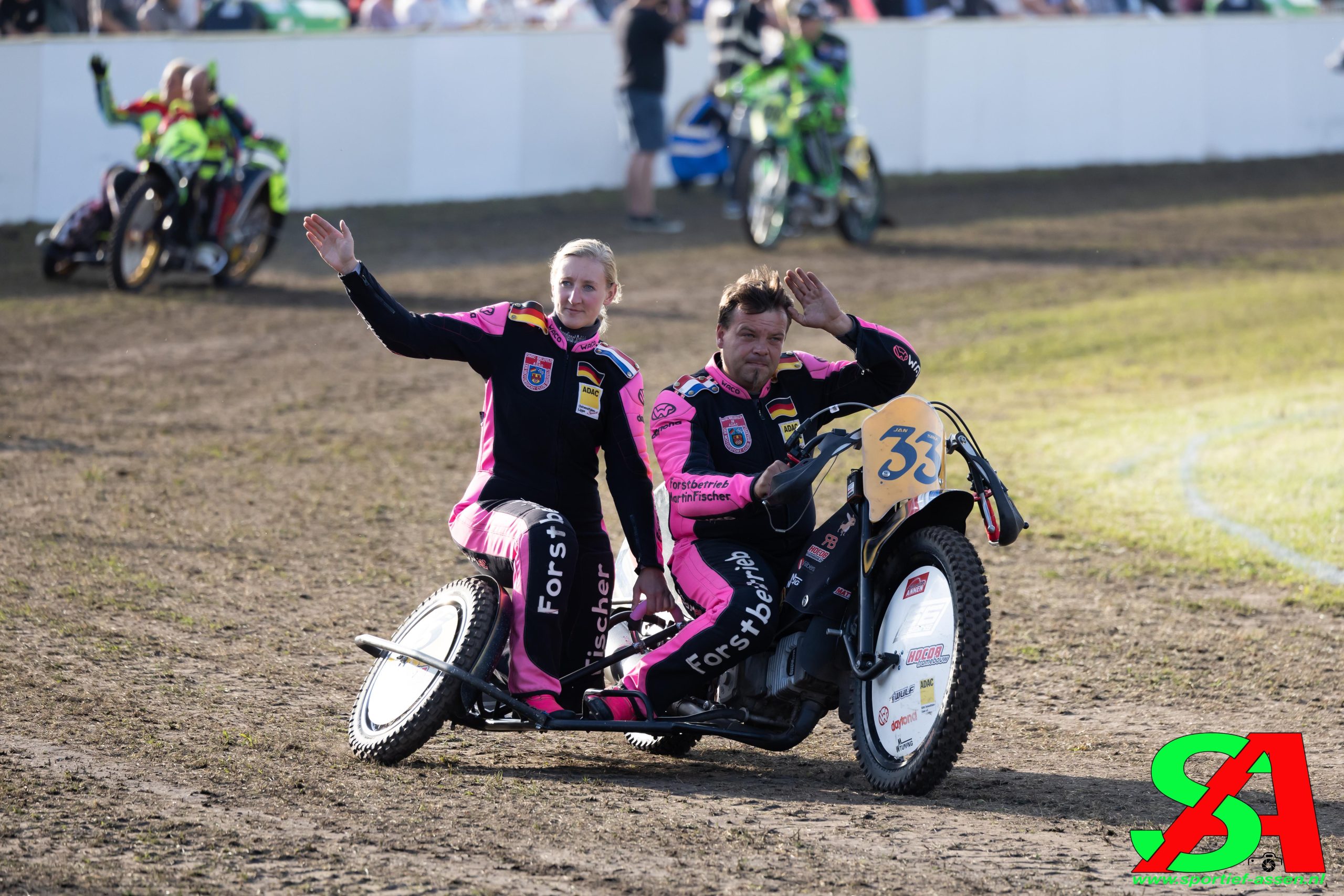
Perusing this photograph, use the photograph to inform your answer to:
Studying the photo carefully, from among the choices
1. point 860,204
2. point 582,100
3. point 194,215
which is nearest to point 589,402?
point 194,215

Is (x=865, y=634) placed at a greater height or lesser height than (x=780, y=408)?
lesser

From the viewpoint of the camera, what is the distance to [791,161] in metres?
16.2

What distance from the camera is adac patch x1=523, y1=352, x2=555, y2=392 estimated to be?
540cm

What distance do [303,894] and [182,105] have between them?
1088cm

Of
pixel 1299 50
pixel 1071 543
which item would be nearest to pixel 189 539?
pixel 1071 543

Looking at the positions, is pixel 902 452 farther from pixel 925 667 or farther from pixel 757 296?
pixel 757 296

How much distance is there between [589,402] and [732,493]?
2.11 ft

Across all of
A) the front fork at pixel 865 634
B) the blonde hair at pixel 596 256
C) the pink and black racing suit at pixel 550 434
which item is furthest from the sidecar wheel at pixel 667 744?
the blonde hair at pixel 596 256

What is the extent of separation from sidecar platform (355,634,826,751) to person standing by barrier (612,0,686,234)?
12.7 meters

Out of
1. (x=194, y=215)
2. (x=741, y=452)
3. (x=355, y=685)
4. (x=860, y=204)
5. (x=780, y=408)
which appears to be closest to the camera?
(x=741, y=452)

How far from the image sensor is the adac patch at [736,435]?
533cm

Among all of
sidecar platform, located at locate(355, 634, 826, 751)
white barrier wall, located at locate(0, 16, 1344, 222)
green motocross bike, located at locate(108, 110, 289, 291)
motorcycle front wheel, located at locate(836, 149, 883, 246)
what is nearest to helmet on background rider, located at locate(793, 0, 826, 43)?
motorcycle front wheel, located at locate(836, 149, 883, 246)

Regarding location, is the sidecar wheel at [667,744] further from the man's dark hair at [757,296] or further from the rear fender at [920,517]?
the man's dark hair at [757,296]

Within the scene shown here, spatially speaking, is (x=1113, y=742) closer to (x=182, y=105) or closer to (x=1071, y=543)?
(x=1071, y=543)
